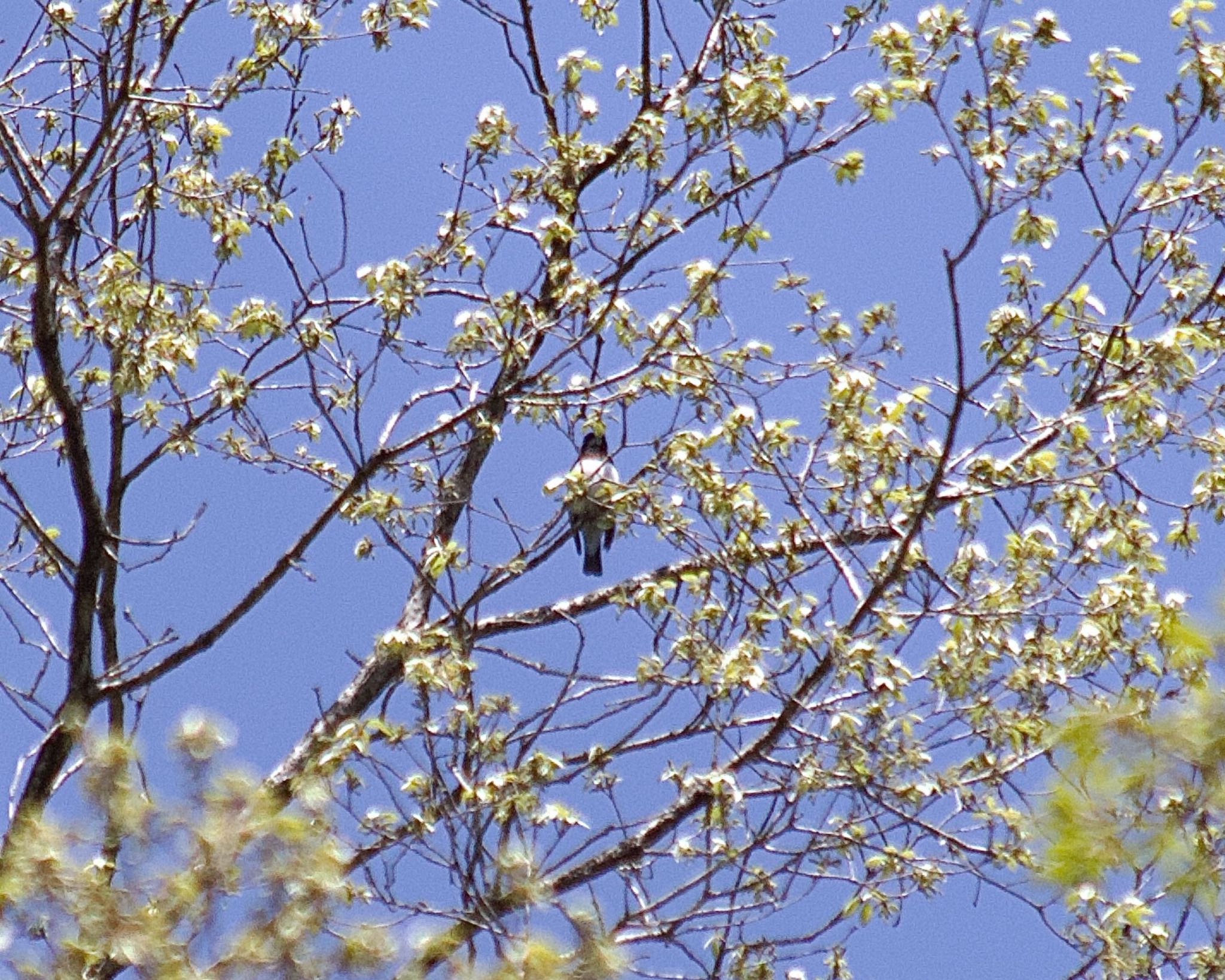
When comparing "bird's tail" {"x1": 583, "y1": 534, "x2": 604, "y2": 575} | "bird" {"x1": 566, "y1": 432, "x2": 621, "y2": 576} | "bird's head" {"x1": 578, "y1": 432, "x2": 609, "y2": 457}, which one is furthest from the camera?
"bird's tail" {"x1": 583, "y1": 534, "x2": 604, "y2": 575}

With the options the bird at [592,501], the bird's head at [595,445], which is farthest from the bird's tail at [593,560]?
the bird at [592,501]

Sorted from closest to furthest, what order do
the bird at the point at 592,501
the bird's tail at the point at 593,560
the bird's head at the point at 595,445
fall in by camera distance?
the bird at the point at 592,501, the bird's head at the point at 595,445, the bird's tail at the point at 593,560

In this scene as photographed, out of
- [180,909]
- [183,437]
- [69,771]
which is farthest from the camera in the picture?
[183,437]

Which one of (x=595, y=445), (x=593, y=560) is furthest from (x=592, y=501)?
(x=593, y=560)

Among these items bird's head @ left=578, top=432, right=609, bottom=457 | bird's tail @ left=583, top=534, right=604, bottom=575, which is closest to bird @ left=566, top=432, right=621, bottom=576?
bird's head @ left=578, top=432, right=609, bottom=457

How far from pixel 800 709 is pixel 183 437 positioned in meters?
3.12

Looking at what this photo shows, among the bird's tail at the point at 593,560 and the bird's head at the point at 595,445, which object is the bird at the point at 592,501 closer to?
the bird's head at the point at 595,445

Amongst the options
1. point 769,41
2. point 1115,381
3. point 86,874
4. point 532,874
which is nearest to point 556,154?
point 769,41

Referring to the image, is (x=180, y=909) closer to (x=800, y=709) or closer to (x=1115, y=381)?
(x=800, y=709)

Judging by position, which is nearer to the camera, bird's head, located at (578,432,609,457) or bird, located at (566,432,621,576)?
bird, located at (566,432,621,576)

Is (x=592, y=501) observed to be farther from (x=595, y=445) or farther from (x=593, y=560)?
(x=593, y=560)

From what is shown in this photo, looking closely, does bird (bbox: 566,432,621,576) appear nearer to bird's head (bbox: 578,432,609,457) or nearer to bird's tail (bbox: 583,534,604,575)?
bird's head (bbox: 578,432,609,457)

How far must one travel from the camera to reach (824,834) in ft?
21.5

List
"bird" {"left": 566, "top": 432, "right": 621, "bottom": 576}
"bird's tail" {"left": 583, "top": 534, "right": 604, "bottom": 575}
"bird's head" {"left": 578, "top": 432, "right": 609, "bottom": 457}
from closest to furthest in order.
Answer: "bird" {"left": 566, "top": 432, "right": 621, "bottom": 576}, "bird's head" {"left": 578, "top": 432, "right": 609, "bottom": 457}, "bird's tail" {"left": 583, "top": 534, "right": 604, "bottom": 575}
